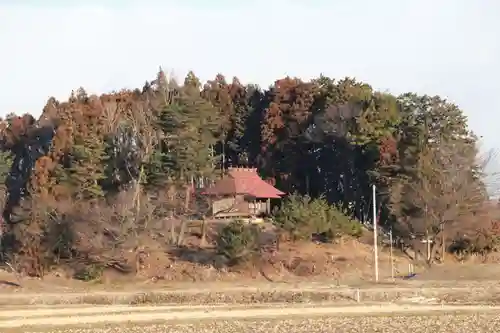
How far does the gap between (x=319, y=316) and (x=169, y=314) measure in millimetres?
5409

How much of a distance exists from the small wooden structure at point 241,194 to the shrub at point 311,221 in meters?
4.37

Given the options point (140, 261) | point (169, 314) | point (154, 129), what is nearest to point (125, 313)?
point (169, 314)

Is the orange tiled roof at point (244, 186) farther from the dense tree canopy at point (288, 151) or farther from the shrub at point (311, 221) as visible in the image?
the shrub at point (311, 221)

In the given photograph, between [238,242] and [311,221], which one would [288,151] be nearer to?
[311,221]

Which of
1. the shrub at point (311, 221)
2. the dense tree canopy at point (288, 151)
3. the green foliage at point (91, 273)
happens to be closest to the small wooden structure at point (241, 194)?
the dense tree canopy at point (288, 151)

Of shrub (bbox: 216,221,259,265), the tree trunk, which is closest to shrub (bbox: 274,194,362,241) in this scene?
shrub (bbox: 216,221,259,265)

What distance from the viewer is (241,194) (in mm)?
53062

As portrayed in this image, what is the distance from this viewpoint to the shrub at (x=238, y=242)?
44000 mm

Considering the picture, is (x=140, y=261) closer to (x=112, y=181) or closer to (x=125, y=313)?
(x=112, y=181)

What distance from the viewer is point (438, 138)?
2014 inches

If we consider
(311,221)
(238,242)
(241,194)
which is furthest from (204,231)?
(311,221)

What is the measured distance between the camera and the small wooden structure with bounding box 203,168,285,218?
51812mm

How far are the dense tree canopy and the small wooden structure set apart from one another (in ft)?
3.73

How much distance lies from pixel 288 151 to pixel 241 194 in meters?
7.04
